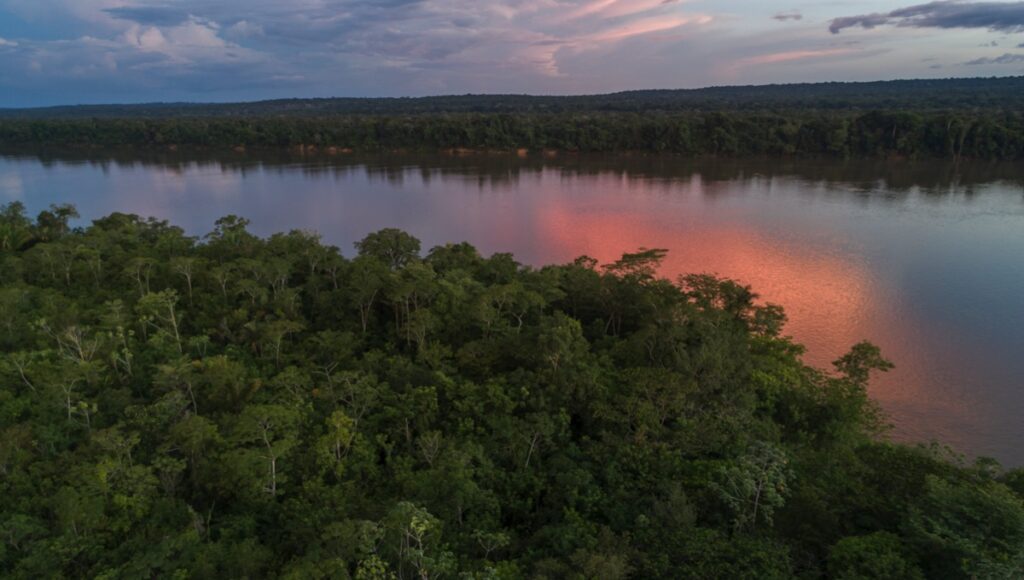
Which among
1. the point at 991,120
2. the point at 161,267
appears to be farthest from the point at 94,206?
the point at 991,120

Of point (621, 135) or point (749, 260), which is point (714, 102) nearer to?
point (621, 135)

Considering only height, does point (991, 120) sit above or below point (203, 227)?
above

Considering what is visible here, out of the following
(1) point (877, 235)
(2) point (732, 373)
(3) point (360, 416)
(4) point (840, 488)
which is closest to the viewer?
(4) point (840, 488)

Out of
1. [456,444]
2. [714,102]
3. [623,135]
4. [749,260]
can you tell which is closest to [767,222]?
[749,260]

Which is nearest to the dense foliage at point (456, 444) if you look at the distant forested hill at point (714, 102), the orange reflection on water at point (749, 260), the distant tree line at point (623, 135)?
the orange reflection on water at point (749, 260)

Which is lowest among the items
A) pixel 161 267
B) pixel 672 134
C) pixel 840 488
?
pixel 840 488

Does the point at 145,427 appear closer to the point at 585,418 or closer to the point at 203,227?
the point at 585,418
